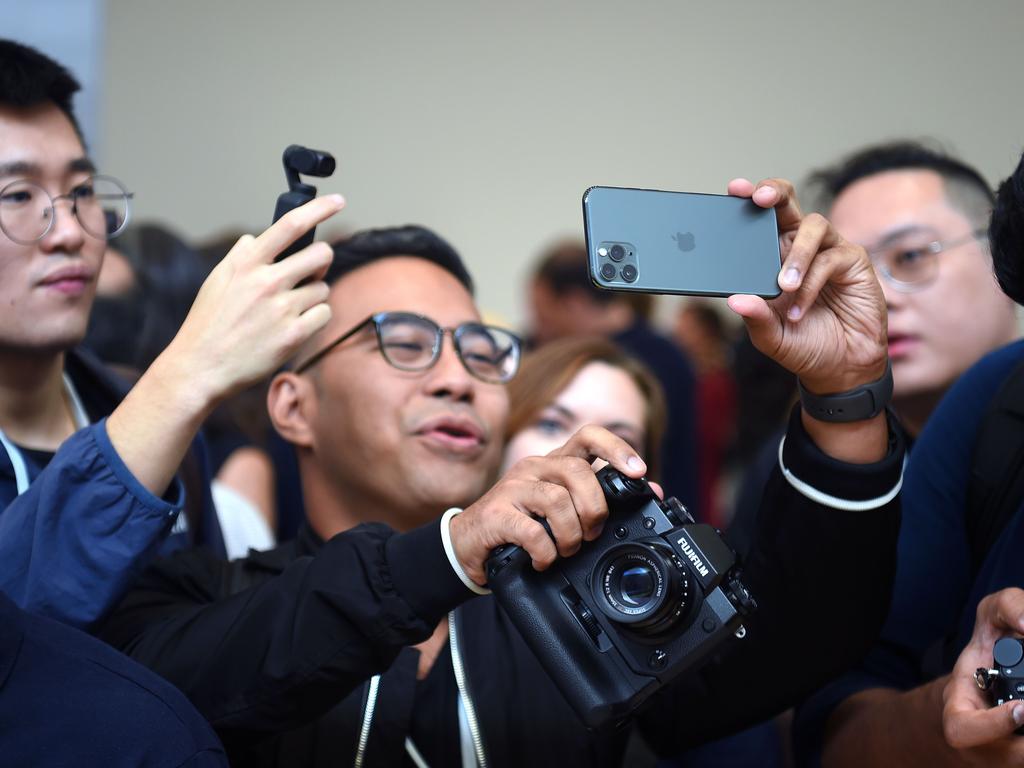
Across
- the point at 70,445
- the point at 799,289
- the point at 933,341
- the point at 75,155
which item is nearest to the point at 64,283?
the point at 75,155

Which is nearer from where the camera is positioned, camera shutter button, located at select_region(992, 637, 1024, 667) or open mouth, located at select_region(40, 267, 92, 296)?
camera shutter button, located at select_region(992, 637, 1024, 667)

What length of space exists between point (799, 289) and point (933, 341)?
2.61 ft

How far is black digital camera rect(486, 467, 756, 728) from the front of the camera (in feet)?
3.68

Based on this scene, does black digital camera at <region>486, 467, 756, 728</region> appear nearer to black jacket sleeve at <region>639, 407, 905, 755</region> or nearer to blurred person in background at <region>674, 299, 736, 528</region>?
black jacket sleeve at <region>639, 407, 905, 755</region>

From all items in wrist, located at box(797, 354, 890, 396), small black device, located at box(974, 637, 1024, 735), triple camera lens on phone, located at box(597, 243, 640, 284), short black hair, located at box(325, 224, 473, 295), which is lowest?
small black device, located at box(974, 637, 1024, 735)

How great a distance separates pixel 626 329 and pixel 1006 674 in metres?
2.54

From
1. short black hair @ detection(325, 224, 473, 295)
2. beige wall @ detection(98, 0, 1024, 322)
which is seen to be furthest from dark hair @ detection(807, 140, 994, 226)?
beige wall @ detection(98, 0, 1024, 322)

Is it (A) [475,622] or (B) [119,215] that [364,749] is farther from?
(B) [119,215]

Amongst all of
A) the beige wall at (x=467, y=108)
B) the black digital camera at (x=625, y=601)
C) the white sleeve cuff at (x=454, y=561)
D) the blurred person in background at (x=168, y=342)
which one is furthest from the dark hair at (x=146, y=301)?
the beige wall at (x=467, y=108)

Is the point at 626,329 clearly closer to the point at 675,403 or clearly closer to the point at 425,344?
the point at 675,403

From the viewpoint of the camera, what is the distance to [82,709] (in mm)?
1014

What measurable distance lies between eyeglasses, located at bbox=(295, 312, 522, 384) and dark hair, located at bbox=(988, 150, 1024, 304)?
2.45 feet

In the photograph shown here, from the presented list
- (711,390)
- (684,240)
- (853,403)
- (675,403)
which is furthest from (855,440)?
(711,390)

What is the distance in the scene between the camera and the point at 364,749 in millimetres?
1358
